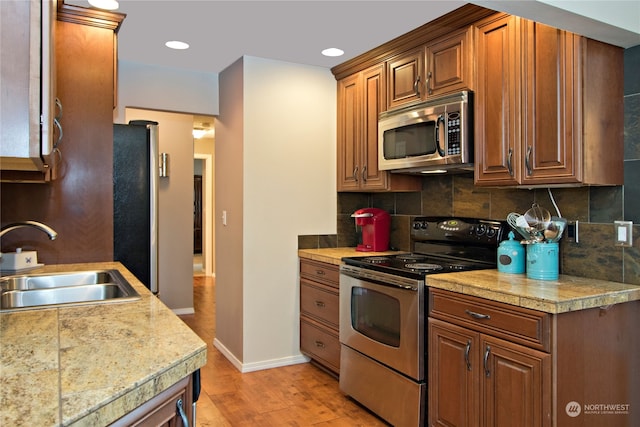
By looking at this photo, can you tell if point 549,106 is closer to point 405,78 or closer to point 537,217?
point 537,217

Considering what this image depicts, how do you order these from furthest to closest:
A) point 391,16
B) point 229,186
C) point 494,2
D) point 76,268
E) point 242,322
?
point 229,186 → point 242,322 → point 391,16 → point 76,268 → point 494,2

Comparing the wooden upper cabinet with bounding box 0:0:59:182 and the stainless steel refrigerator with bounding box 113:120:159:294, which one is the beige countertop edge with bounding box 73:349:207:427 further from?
the stainless steel refrigerator with bounding box 113:120:159:294

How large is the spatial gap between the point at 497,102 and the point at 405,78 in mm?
786

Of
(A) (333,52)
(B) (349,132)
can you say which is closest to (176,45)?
(A) (333,52)

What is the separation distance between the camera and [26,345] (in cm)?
118

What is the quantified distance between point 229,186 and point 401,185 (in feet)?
4.42

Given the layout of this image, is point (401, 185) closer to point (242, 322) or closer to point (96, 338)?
point (242, 322)

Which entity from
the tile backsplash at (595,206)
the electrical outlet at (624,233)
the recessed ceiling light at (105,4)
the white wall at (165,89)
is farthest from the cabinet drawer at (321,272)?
the recessed ceiling light at (105,4)

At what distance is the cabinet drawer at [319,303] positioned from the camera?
3.21 metres

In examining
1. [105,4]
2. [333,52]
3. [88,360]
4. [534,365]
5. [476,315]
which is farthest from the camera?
[333,52]

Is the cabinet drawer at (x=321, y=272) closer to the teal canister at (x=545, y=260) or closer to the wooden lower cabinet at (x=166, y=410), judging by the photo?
the teal canister at (x=545, y=260)

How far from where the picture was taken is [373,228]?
3494 mm

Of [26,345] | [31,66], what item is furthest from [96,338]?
[31,66]

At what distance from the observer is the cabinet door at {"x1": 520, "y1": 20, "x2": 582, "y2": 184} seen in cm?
204
